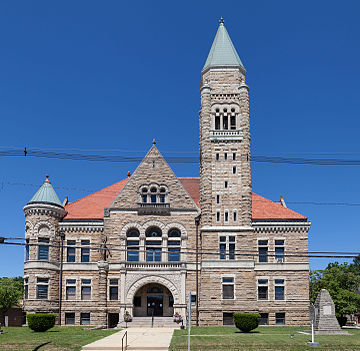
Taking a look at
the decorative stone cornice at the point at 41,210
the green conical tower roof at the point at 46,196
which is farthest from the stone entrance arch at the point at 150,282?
the green conical tower roof at the point at 46,196

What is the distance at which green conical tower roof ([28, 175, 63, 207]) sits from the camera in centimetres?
4750

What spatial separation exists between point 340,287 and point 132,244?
23.0 m

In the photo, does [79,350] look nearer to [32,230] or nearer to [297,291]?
[32,230]

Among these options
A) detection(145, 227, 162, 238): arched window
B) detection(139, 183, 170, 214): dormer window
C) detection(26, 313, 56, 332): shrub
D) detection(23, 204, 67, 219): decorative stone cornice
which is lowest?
detection(26, 313, 56, 332): shrub

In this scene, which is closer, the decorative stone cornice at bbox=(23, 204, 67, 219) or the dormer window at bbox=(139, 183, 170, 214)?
the decorative stone cornice at bbox=(23, 204, 67, 219)

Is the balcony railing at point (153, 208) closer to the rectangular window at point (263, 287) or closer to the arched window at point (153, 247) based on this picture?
the arched window at point (153, 247)

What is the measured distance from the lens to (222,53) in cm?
5131

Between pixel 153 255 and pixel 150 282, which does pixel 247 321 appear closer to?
pixel 150 282

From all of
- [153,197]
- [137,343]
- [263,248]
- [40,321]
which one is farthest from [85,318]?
[137,343]

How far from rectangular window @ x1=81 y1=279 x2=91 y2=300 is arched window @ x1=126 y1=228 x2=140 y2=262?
4518mm

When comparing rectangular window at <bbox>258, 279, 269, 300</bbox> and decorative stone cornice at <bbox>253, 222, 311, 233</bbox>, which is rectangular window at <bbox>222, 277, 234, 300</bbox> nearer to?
rectangular window at <bbox>258, 279, 269, 300</bbox>

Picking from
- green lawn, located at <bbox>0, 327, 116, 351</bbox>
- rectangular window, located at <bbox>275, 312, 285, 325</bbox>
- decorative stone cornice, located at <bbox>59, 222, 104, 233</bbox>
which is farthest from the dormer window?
green lawn, located at <bbox>0, 327, 116, 351</bbox>

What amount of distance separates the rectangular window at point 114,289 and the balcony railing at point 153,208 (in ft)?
21.8

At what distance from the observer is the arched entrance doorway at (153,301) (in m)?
47.3
